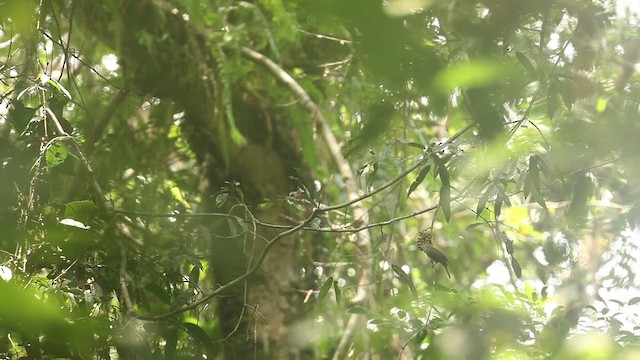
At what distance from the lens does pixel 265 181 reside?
1.81 metres

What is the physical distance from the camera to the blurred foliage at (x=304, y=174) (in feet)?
3.60

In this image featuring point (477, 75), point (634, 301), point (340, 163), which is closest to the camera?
point (477, 75)

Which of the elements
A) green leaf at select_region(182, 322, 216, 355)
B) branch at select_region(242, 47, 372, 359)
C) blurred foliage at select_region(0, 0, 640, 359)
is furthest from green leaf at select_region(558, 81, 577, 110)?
green leaf at select_region(182, 322, 216, 355)

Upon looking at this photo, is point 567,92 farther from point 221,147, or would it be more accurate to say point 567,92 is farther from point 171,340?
point 221,147

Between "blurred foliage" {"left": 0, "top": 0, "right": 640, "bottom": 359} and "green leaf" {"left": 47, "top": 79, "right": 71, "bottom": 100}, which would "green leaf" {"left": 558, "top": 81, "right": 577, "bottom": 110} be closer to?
"blurred foliage" {"left": 0, "top": 0, "right": 640, "bottom": 359}

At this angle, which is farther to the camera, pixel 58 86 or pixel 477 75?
pixel 58 86

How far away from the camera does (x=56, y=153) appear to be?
1138 millimetres

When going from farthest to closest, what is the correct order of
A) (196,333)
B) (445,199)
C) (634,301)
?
(634,301), (196,333), (445,199)


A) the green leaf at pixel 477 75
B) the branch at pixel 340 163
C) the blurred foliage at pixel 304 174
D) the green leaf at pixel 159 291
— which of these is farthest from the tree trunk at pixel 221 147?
the green leaf at pixel 477 75

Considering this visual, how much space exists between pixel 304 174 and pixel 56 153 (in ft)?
2.66

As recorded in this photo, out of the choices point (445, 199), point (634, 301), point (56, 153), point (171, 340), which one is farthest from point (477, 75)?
point (634, 301)

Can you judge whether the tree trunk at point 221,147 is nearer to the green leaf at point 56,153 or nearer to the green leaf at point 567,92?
the green leaf at point 56,153

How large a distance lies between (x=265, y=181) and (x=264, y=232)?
0.16 metres

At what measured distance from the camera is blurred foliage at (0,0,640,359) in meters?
1.10
